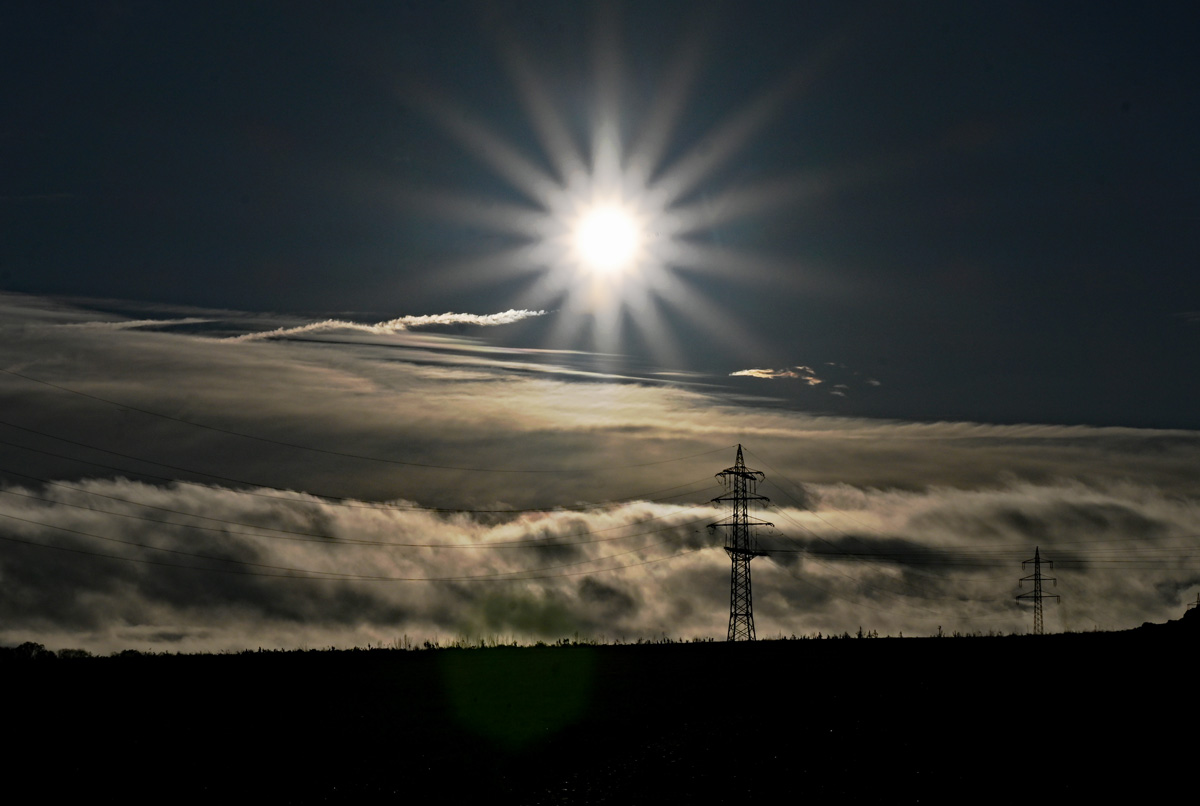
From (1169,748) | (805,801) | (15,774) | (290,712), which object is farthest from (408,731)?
(1169,748)

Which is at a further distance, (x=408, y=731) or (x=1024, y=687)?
(x=408, y=731)

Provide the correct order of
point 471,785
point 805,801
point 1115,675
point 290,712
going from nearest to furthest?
point 805,801 → point 471,785 → point 1115,675 → point 290,712

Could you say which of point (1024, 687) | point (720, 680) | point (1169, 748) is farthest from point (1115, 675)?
point (720, 680)

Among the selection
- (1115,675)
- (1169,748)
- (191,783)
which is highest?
(1115,675)

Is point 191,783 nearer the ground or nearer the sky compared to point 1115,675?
nearer the ground

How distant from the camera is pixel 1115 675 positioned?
22.1 meters

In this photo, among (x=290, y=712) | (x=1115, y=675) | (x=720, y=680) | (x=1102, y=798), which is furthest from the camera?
(x=720, y=680)

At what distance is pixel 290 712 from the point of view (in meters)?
26.7

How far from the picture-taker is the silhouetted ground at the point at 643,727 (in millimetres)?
17188

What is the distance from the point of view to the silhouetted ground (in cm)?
1719

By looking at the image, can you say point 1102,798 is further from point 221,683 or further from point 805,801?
point 221,683

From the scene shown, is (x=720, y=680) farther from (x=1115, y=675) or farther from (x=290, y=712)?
(x=290, y=712)

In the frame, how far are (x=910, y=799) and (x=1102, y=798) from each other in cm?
308

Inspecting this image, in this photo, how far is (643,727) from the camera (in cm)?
2373
